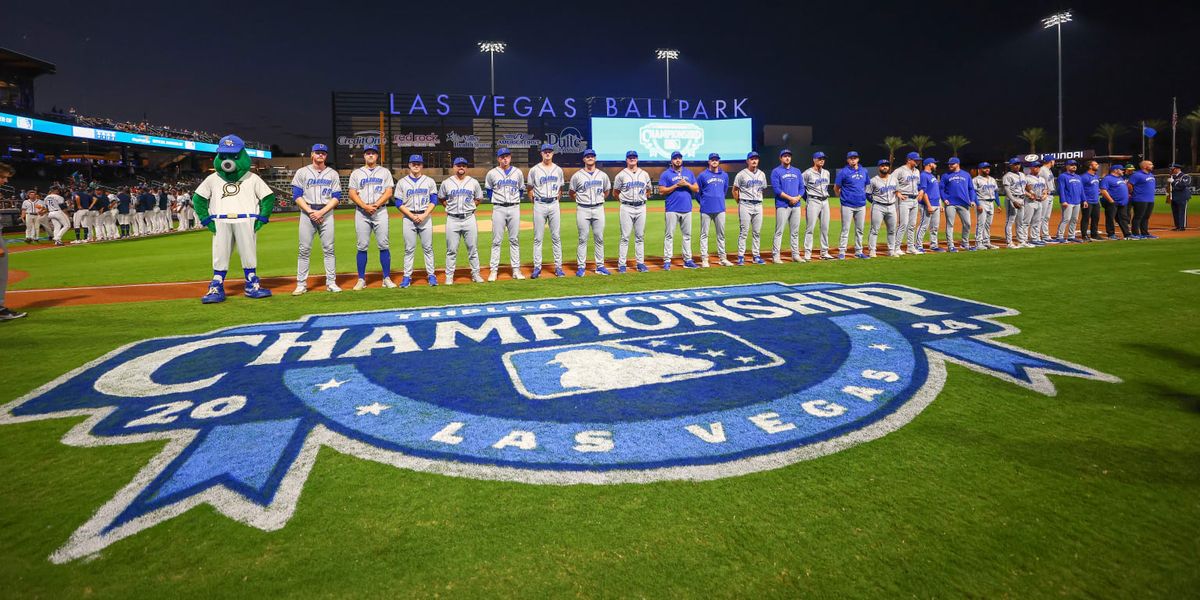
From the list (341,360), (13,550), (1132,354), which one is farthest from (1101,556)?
(341,360)

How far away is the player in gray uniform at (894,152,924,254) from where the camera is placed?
490 inches

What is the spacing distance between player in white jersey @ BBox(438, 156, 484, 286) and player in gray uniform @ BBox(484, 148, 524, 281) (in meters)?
0.27

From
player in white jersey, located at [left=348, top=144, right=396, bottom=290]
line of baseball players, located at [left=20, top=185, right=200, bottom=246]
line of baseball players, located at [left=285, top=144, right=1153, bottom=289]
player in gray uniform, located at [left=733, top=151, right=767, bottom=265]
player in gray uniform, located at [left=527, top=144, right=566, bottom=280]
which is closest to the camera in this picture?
player in white jersey, located at [left=348, top=144, right=396, bottom=290]

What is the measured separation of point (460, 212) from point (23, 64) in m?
56.3

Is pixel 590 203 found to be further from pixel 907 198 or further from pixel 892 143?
pixel 892 143

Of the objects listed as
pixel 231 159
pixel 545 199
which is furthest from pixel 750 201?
pixel 231 159

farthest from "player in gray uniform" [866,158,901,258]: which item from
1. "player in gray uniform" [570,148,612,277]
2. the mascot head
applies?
the mascot head

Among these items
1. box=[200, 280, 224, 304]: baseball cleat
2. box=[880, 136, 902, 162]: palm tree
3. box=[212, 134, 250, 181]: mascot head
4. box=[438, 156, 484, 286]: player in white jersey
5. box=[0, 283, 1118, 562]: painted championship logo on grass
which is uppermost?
box=[880, 136, 902, 162]: palm tree

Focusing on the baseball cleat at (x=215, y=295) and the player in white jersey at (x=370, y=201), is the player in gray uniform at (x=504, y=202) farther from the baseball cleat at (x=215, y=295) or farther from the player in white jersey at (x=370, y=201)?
the baseball cleat at (x=215, y=295)

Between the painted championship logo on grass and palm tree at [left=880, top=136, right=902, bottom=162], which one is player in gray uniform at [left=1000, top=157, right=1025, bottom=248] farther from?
palm tree at [left=880, top=136, right=902, bottom=162]

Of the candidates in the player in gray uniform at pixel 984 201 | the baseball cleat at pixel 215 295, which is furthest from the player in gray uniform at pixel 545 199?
the player in gray uniform at pixel 984 201

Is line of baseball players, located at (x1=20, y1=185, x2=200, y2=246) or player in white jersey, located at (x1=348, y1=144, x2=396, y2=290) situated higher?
line of baseball players, located at (x1=20, y1=185, x2=200, y2=246)

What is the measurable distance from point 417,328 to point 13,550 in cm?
393

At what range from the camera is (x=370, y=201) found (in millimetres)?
9156
